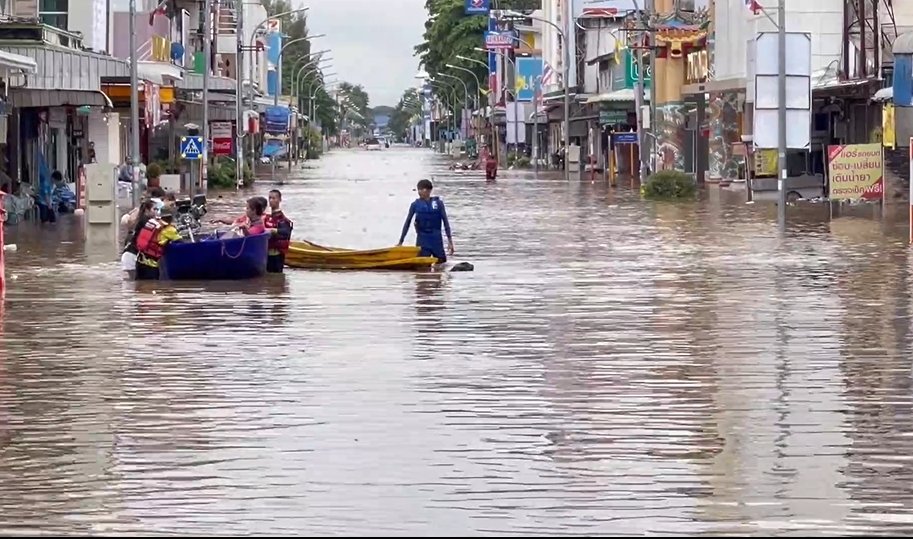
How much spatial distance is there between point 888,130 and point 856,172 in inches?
91.7

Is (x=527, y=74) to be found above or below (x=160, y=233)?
above

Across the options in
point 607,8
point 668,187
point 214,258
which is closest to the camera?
point 214,258

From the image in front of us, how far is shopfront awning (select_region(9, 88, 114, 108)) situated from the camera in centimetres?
4319

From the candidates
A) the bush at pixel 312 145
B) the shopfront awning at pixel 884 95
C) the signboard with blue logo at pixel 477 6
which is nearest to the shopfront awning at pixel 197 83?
the shopfront awning at pixel 884 95

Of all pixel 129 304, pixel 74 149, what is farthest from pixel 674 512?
pixel 74 149

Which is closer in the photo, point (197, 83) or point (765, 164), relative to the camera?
point (765, 164)

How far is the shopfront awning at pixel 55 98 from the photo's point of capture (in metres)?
43.2

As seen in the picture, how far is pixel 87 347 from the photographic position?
17719 mm

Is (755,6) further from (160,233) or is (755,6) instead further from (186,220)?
(160,233)

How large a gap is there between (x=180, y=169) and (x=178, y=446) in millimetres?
57466

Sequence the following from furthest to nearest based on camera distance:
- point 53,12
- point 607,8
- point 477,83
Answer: point 477,83 → point 607,8 → point 53,12

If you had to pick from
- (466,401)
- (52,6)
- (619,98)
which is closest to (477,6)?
(619,98)

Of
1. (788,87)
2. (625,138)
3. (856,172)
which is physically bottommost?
(856,172)

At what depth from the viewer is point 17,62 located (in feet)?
116
